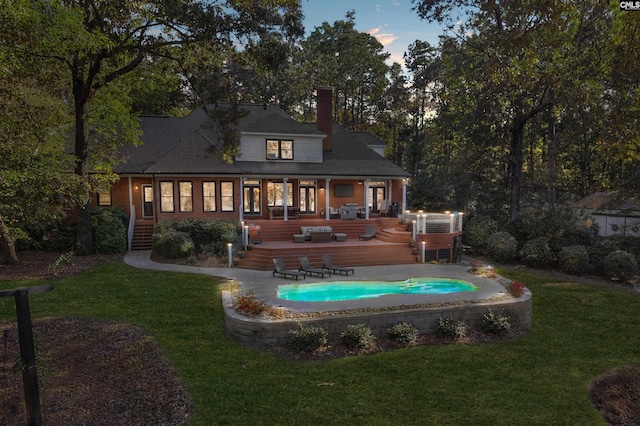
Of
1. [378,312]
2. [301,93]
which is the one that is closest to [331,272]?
[378,312]

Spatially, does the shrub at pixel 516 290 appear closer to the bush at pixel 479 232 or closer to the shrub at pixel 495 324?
the shrub at pixel 495 324

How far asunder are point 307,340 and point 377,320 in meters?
2.06

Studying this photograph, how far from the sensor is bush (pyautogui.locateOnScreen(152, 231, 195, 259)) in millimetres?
Answer: 17781

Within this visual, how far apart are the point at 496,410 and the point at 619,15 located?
7481 millimetres

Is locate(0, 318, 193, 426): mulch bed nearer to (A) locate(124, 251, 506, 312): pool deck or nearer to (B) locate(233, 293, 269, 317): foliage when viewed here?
(B) locate(233, 293, 269, 317): foliage

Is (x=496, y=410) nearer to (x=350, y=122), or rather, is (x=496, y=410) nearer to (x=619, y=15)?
(x=619, y=15)

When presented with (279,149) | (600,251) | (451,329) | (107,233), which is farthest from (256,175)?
(600,251)

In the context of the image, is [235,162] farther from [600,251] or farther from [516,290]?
[600,251]

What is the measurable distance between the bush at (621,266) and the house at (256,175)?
38.2ft

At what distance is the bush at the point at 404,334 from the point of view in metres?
9.60

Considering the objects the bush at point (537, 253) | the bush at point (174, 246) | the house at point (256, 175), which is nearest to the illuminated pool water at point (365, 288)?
the bush at point (537, 253)

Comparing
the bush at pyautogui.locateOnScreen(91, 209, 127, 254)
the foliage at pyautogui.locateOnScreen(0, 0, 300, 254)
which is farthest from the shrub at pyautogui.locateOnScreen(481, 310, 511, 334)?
the bush at pyautogui.locateOnScreen(91, 209, 127, 254)

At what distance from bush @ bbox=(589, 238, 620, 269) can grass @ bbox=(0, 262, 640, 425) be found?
568 centimetres

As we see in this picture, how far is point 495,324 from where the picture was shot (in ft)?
33.8
